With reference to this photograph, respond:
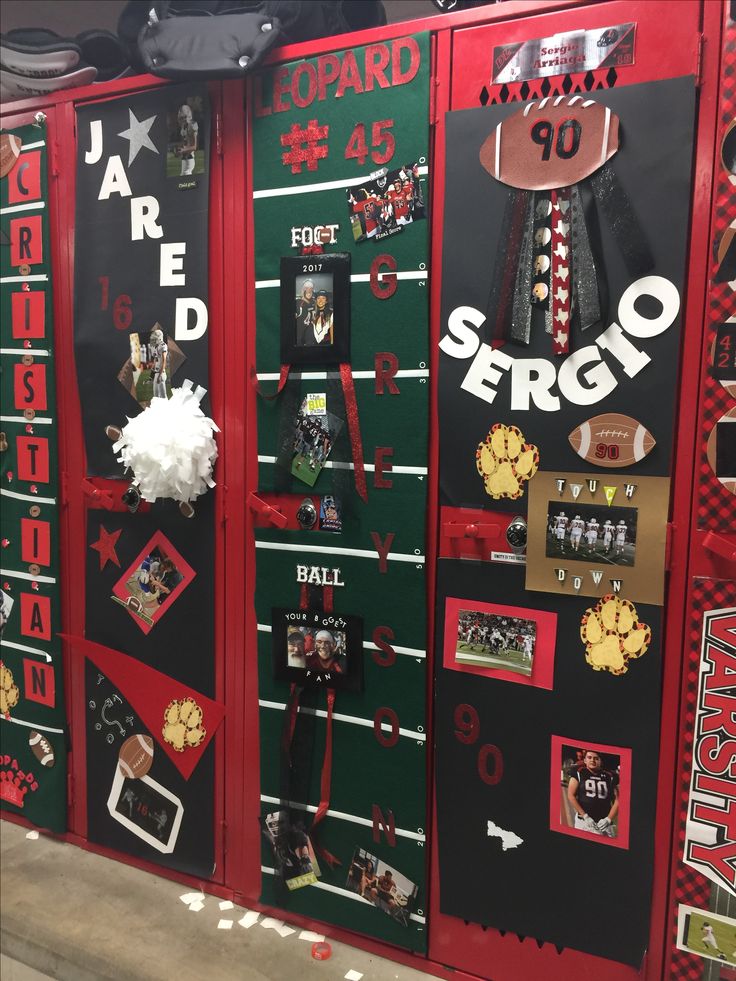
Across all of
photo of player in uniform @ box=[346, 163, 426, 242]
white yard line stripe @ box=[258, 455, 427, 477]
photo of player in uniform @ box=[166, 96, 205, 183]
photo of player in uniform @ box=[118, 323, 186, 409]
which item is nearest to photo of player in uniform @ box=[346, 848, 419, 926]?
white yard line stripe @ box=[258, 455, 427, 477]

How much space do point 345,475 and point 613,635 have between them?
2.23 ft

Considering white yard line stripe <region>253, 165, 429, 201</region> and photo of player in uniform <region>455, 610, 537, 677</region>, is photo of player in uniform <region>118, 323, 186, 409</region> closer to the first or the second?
white yard line stripe <region>253, 165, 429, 201</region>

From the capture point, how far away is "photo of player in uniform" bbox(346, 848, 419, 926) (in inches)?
70.4

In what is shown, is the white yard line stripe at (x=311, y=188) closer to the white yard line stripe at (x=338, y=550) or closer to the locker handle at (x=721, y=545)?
the white yard line stripe at (x=338, y=550)

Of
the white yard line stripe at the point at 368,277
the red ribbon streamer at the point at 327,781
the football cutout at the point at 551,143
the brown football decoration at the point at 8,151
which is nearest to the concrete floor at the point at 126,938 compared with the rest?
the red ribbon streamer at the point at 327,781

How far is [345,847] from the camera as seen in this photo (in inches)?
73.4

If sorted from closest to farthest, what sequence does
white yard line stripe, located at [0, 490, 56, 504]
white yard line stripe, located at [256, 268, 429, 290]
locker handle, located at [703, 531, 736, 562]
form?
locker handle, located at [703, 531, 736, 562]
white yard line stripe, located at [256, 268, 429, 290]
white yard line stripe, located at [0, 490, 56, 504]

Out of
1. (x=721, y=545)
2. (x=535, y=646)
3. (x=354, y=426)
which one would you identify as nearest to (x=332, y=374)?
(x=354, y=426)

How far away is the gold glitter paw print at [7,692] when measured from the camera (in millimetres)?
2371

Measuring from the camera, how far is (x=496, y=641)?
1656 millimetres

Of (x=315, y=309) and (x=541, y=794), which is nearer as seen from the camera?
(x=541, y=794)

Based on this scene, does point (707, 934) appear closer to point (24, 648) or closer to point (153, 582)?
point (153, 582)

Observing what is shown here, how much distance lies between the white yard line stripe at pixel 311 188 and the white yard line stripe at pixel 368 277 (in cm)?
16

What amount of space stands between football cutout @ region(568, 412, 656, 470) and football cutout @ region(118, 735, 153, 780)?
4.69ft
